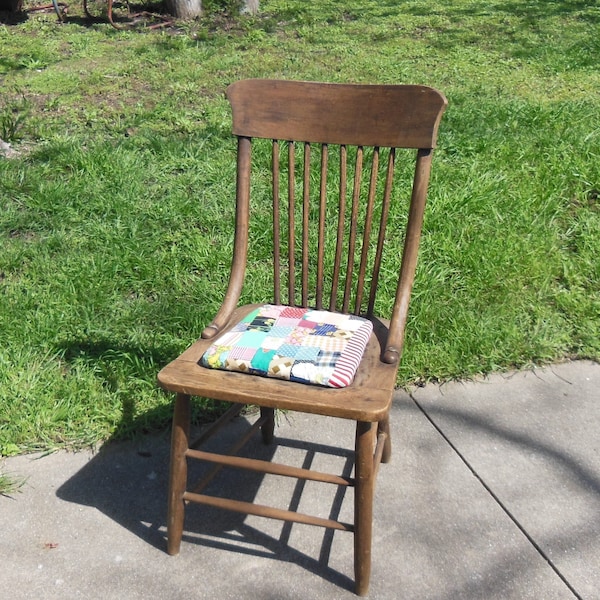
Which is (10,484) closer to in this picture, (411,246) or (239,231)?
(239,231)

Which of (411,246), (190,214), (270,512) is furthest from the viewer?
(190,214)

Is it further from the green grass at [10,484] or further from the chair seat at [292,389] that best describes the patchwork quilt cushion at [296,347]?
the green grass at [10,484]

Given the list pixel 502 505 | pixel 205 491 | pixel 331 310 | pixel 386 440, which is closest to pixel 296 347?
pixel 331 310

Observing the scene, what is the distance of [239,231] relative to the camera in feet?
8.00

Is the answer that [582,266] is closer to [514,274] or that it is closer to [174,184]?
[514,274]

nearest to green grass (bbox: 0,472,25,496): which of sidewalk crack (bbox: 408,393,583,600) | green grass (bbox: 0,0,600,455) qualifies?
green grass (bbox: 0,0,600,455)

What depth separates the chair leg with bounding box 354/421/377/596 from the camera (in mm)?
1958

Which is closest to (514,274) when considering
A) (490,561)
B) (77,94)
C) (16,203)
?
(490,561)

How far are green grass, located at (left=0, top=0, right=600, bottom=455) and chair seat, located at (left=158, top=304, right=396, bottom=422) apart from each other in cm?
88

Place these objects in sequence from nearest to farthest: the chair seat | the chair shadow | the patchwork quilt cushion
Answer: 1. the chair seat
2. the patchwork quilt cushion
3. the chair shadow

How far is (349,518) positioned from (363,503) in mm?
433

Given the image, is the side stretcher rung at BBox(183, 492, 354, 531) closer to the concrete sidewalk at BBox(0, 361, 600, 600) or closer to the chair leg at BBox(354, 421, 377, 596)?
the chair leg at BBox(354, 421, 377, 596)

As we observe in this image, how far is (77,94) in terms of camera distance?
5.32 metres

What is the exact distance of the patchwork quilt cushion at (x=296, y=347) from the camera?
78.2 inches
